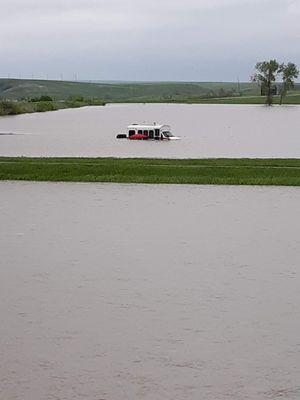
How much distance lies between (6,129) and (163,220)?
35.2 metres

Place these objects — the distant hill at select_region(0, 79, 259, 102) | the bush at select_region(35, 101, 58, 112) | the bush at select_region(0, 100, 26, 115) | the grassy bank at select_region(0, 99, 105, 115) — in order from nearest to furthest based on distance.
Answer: the bush at select_region(0, 100, 26, 115) → the grassy bank at select_region(0, 99, 105, 115) → the bush at select_region(35, 101, 58, 112) → the distant hill at select_region(0, 79, 259, 102)

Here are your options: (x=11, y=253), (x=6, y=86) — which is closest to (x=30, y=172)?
(x=11, y=253)

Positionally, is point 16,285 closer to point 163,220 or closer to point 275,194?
point 163,220

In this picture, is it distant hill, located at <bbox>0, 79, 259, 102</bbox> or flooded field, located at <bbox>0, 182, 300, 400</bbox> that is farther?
distant hill, located at <bbox>0, 79, 259, 102</bbox>

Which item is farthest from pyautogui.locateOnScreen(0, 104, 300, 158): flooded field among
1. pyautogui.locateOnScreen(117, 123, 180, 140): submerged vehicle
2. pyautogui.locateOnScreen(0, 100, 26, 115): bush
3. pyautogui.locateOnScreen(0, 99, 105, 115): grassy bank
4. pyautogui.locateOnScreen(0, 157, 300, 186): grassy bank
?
pyautogui.locateOnScreen(0, 99, 105, 115): grassy bank

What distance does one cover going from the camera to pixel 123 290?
931cm

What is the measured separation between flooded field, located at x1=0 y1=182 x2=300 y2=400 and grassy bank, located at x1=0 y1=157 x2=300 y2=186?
3963 millimetres

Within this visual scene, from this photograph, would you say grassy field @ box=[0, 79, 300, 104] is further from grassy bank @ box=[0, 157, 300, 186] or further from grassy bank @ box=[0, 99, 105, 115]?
grassy bank @ box=[0, 157, 300, 186]

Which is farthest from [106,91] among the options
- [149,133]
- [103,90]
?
[149,133]

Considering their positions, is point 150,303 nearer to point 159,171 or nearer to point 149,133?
point 159,171

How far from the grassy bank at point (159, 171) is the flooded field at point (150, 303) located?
156 inches

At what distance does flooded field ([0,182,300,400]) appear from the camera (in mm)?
6730

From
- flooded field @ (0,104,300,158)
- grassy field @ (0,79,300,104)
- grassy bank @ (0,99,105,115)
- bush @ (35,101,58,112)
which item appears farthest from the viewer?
grassy field @ (0,79,300,104)

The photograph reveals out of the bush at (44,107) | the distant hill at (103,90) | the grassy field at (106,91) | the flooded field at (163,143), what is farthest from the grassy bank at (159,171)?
the distant hill at (103,90)
